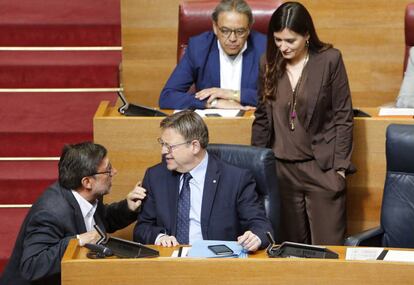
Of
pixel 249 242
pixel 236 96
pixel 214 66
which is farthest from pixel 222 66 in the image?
pixel 249 242

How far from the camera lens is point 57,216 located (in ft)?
8.63

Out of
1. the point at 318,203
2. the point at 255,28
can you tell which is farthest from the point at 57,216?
the point at 255,28

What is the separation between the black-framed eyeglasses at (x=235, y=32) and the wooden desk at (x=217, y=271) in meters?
1.20

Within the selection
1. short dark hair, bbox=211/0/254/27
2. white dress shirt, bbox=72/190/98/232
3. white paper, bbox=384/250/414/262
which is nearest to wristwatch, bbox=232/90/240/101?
short dark hair, bbox=211/0/254/27

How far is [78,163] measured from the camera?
2.70 metres

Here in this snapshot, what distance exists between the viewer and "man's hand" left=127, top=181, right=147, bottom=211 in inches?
110

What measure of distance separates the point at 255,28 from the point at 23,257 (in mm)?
1449

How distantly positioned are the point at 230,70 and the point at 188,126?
75cm

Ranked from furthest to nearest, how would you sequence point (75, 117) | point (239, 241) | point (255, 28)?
1. point (75, 117)
2. point (255, 28)
3. point (239, 241)

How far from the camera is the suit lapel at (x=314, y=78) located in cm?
296

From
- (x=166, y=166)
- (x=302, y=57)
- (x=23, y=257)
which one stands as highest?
(x=302, y=57)

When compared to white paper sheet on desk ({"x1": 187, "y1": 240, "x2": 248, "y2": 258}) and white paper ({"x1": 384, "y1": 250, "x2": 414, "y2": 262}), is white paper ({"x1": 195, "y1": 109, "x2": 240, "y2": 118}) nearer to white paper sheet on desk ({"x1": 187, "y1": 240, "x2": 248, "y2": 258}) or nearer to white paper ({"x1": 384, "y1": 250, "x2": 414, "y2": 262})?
white paper sheet on desk ({"x1": 187, "y1": 240, "x2": 248, "y2": 258})

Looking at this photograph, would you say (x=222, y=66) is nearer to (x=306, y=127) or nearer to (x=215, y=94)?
(x=215, y=94)

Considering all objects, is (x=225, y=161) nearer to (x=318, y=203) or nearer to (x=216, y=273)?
(x=318, y=203)
